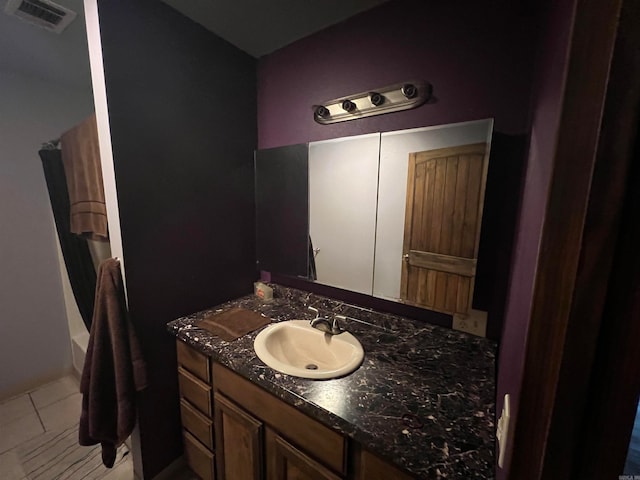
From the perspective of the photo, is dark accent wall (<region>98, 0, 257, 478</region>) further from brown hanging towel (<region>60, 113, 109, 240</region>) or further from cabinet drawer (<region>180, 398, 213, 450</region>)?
brown hanging towel (<region>60, 113, 109, 240</region>)

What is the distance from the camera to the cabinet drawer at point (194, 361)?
1.16 m

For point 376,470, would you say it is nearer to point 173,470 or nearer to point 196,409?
point 196,409

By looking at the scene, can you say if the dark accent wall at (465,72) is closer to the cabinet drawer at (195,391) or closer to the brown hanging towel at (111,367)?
the cabinet drawer at (195,391)

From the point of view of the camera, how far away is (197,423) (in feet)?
4.16

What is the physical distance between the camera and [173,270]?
1.31 metres

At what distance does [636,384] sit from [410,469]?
1.78 feet

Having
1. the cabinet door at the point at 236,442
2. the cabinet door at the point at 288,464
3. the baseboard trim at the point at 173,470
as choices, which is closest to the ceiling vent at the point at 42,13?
the cabinet door at the point at 236,442

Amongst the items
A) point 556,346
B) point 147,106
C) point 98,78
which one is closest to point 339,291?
point 556,346

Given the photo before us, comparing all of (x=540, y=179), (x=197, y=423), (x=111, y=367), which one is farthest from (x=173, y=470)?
(x=540, y=179)

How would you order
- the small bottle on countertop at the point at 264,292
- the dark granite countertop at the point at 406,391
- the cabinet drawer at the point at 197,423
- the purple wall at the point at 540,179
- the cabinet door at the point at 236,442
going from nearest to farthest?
the purple wall at the point at 540,179 < the dark granite countertop at the point at 406,391 < the cabinet door at the point at 236,442 < the cabinet drawer at the point at 197,423 < the small bottle on countertop at the point at 264,292

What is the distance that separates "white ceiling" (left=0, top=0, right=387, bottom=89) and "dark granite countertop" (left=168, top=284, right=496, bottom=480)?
1417 mm

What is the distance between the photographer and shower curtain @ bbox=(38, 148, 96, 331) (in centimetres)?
Result: 180

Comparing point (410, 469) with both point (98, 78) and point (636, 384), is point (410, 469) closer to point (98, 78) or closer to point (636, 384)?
point (636, 384)

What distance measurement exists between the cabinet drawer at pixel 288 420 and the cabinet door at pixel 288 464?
20mm
